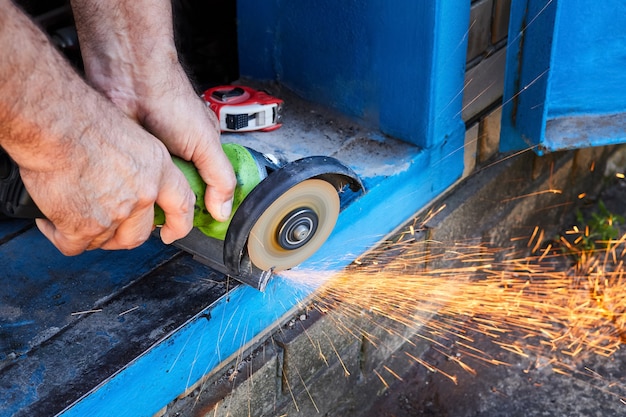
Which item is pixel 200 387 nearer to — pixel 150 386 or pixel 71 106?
pixel 150 386

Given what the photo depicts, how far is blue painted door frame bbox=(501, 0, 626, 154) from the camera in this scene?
2.88 meters

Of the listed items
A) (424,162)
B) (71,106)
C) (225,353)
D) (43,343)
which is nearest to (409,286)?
(424,162)

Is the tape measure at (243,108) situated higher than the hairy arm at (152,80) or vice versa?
the hairy arm at (152,80)

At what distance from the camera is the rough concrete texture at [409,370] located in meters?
2.85

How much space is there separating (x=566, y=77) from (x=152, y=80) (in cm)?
167

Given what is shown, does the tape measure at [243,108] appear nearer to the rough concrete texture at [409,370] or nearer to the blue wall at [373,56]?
the blue wall at [373,56]

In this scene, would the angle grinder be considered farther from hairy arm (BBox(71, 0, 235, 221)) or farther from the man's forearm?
the man's forearm

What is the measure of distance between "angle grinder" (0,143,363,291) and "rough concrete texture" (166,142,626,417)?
487 mm

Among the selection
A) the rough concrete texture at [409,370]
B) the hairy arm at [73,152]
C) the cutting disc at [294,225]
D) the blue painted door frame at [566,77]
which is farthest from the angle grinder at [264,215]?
the blue painted door frame at [566,77]

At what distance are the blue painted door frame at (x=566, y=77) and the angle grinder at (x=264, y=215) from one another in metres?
0.90

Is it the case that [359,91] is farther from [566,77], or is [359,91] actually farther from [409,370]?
Result: [409,370]

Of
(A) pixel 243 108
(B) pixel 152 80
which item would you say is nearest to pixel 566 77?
(A) pixel 243 108

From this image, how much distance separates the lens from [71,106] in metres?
1.92

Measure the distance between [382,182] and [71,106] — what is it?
131cm
